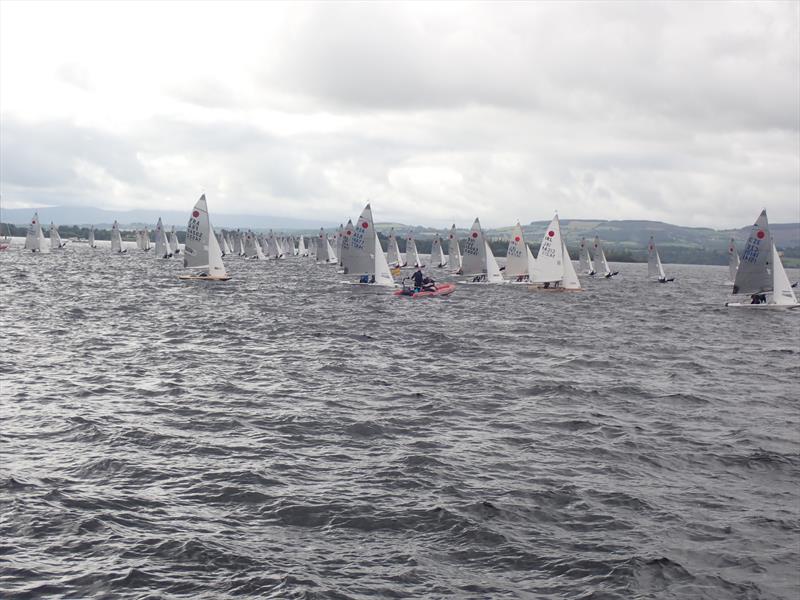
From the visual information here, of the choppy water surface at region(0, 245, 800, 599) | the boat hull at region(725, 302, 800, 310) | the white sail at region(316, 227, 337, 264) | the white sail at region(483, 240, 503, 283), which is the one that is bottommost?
the choppy water surface at region(0, 245, 800, 599)

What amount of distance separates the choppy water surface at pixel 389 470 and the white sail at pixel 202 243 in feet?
108

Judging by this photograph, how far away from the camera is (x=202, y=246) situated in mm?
68625

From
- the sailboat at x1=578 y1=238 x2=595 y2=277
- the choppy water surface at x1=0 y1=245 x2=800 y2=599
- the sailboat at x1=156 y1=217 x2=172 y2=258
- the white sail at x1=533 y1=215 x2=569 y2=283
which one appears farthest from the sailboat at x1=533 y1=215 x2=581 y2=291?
the sailboat at x1=156 y1=217 x2=172 y2=258

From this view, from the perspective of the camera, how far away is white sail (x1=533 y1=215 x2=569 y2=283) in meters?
67.1

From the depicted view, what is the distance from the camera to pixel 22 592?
10078mm

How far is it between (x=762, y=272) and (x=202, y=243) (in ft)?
156

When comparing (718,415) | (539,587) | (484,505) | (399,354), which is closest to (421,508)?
(484,505)

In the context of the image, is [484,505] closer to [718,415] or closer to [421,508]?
[421,508]

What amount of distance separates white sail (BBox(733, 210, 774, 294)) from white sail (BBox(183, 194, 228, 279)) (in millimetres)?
44260

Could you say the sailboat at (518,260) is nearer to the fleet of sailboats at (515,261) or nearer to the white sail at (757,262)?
the fleet of sailboats at (515,261)

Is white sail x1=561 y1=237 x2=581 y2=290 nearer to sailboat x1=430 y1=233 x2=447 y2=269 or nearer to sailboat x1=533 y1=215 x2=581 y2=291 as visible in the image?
sailboat x1=533 y1=215 x2=581 y2=291

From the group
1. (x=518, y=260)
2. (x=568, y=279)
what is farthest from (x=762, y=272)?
(x=518, y=260)

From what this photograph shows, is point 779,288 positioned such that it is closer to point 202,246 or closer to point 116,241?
point 202,246

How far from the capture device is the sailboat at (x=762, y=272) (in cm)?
5791
